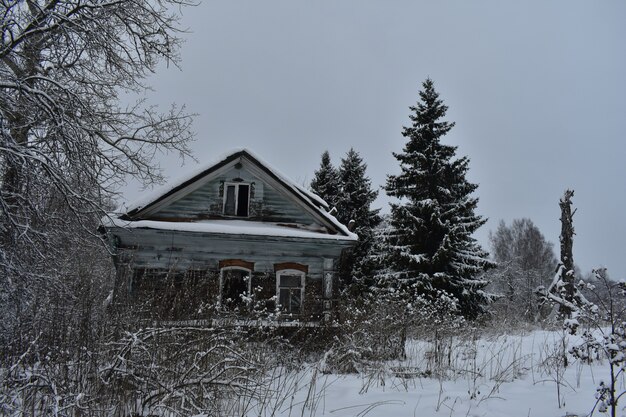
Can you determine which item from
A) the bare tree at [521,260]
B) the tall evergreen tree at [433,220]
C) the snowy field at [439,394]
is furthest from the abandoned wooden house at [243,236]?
the bare tree at [521,260]

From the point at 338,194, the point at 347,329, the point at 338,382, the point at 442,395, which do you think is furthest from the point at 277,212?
the point at 338,194

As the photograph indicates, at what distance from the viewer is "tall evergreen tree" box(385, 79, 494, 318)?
17.8 metres

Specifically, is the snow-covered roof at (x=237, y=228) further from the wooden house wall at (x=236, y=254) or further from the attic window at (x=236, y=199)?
the attic window at (x=236, y=199)

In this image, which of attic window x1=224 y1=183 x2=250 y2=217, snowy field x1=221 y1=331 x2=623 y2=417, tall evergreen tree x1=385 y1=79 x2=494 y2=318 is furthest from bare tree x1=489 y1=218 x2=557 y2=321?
snowy field x1=221 y1=331 x2=623 y2=417

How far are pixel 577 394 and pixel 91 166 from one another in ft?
24.0

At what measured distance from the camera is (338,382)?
5914 mm

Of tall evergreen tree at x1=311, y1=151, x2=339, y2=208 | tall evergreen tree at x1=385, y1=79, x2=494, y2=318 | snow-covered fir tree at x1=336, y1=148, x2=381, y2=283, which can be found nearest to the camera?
tall evergreen tree at x1=385, y1=79, x2=494, y2=318

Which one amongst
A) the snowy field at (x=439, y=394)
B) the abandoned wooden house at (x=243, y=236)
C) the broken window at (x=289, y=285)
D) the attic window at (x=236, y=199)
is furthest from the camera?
the attic window at (x=236, y=199)

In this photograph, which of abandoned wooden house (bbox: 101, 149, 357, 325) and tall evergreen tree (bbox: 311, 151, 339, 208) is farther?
tall evergreen tree (bbox: 311, 151, 339, 208)

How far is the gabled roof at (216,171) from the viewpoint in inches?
444

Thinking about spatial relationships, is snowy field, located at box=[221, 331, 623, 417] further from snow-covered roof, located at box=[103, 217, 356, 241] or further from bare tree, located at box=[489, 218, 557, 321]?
bare tree, located at box=[489, 218, 557, 321]

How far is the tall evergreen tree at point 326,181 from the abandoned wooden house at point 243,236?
13268 millimetres

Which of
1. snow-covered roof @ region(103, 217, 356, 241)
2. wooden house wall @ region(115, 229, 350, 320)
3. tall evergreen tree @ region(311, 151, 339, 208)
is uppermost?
tall evergreen tree @ region(311, 151, 339, 208)

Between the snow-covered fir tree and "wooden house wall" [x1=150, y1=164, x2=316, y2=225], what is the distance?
37.4 ft
